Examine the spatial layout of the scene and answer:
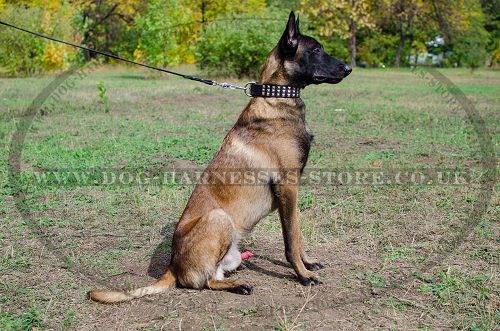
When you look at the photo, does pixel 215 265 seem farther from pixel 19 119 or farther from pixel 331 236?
pixel 19 119

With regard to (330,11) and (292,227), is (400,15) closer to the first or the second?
(330,11)

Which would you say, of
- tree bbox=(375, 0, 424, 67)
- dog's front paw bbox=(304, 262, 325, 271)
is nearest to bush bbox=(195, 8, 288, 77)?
tree bbox=(375, 0, 424, 67)

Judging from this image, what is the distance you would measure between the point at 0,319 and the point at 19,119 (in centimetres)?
883

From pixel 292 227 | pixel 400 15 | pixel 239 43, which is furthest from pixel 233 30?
pixel 400 15

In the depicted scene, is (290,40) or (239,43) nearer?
(290,40)

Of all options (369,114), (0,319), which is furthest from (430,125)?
(0,319)

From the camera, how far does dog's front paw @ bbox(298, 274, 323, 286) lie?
3.84m

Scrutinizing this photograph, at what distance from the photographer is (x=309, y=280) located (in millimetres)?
3859

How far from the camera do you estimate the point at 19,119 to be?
443 inches

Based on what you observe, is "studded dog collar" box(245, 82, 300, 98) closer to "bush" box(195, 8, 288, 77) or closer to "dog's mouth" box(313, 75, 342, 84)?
"dog's mouth" box(313, 75, 342, 84)

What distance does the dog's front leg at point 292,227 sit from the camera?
381 centimetres

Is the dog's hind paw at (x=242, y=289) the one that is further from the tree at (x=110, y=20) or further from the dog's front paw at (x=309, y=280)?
the tree at (x=110, y=20)

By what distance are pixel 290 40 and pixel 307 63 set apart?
230mm

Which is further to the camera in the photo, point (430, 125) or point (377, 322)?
point (430, 125)
